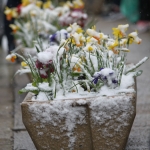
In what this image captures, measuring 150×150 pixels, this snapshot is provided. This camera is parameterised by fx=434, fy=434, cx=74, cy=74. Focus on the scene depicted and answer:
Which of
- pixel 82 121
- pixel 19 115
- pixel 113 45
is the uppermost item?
pixel 113 45

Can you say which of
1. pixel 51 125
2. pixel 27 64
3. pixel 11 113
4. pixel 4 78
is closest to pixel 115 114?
pixel 51 125

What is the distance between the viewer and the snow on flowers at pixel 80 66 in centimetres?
265

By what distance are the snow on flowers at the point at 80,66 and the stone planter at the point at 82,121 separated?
0.49 ft

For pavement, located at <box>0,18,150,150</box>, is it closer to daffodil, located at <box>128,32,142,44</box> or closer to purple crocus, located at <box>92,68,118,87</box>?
purple crocus, located at <box>92,68,118,87</box>

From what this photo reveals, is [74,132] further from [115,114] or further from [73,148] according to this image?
[115,114]

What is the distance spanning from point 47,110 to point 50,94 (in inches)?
8.8

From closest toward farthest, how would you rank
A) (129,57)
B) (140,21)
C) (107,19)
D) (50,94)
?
(50,94) < (129,57) < (140,21) < (107,19)

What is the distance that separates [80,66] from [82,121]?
0.36m

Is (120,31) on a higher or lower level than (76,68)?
higher

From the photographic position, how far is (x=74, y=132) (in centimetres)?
259

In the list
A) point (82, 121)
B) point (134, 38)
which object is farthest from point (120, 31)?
point (82, 121)

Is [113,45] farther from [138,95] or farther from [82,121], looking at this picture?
[138,95]

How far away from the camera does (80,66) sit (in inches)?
107

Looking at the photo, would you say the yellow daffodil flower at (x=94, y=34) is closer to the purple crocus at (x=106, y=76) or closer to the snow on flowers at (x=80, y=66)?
the snow on flowers at (x=80, y=66)
